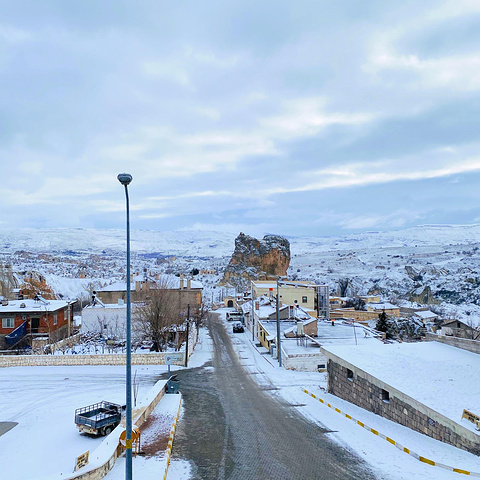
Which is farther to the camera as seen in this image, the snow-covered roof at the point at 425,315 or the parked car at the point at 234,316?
the snow-covered roof at the point at 425,315

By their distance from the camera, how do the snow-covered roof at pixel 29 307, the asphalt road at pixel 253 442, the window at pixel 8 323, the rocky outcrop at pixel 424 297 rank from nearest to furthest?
the asphalt road at pixel 253 442 < the window at pixel 8 323 < the snow-covered roof at pixel 29 307 < the rocky outcrop at pixel 424 297

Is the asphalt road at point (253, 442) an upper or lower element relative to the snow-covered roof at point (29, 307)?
lower

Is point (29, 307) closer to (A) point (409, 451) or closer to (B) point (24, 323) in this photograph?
(B) point (24, 323)

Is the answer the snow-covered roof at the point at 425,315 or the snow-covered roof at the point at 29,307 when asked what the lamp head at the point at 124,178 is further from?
the snow-covered roof at the point at 425,315

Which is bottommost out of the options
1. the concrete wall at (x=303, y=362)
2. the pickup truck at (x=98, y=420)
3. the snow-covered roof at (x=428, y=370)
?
the concrete wall at (x=303, y=362)

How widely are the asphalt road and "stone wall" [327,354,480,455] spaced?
3.19m

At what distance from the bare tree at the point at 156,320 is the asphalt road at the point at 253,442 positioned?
1722 cm

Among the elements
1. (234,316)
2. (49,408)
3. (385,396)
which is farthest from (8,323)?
(385,396)

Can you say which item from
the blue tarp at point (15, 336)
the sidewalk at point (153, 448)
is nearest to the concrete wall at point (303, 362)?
the sidewalk at point (153, 448)

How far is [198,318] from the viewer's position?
59.5 m

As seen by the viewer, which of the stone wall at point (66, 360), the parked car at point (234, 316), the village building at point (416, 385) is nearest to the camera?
the village building at point (416, 385)

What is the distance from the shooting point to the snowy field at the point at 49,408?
1717 centimetres

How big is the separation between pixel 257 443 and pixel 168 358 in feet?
47.4

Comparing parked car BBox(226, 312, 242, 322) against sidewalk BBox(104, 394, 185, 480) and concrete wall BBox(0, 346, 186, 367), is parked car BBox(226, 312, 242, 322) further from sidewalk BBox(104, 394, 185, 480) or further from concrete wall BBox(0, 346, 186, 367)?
sidewalk BBox(104, 394, 185, 480)
